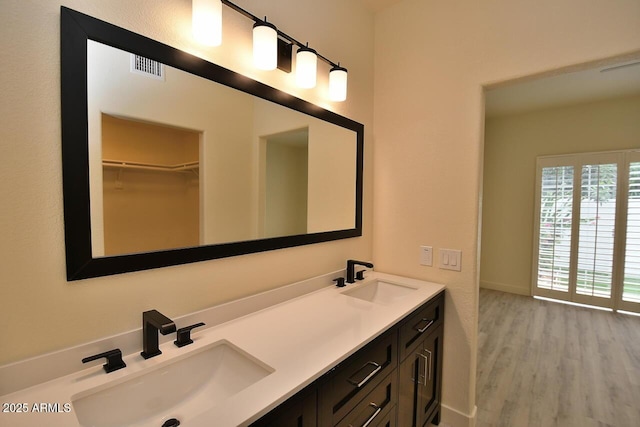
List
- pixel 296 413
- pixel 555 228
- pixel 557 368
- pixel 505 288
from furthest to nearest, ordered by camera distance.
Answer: pixel 505 288 < pixel 555 228 < pixel 557 368 < pixel 296 413

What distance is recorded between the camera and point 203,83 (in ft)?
3.83

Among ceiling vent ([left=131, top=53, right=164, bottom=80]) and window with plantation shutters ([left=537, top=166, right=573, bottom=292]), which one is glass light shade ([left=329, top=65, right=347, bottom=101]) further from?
window with plantation shutters ([left=537, top=166, right=573, bottom=292])

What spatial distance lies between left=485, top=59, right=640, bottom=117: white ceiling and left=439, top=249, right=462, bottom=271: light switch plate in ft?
6.57

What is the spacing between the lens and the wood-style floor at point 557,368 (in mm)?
1931

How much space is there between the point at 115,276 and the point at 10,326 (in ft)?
0.84

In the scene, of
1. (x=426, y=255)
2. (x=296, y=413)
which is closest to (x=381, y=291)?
(x=426, y=255)

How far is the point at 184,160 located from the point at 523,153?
193 inches

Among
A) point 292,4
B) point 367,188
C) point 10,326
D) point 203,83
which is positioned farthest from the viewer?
point 367,188

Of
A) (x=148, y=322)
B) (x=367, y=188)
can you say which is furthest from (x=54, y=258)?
(x=367, y=188)

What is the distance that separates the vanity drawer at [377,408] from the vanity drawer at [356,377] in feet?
0.09

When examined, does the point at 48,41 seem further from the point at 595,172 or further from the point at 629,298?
the point at 629,298

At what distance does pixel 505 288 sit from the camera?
14.7ft

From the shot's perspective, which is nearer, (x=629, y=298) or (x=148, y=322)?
(x=148, y=322)

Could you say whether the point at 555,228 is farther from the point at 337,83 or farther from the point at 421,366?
the point at 337,83
